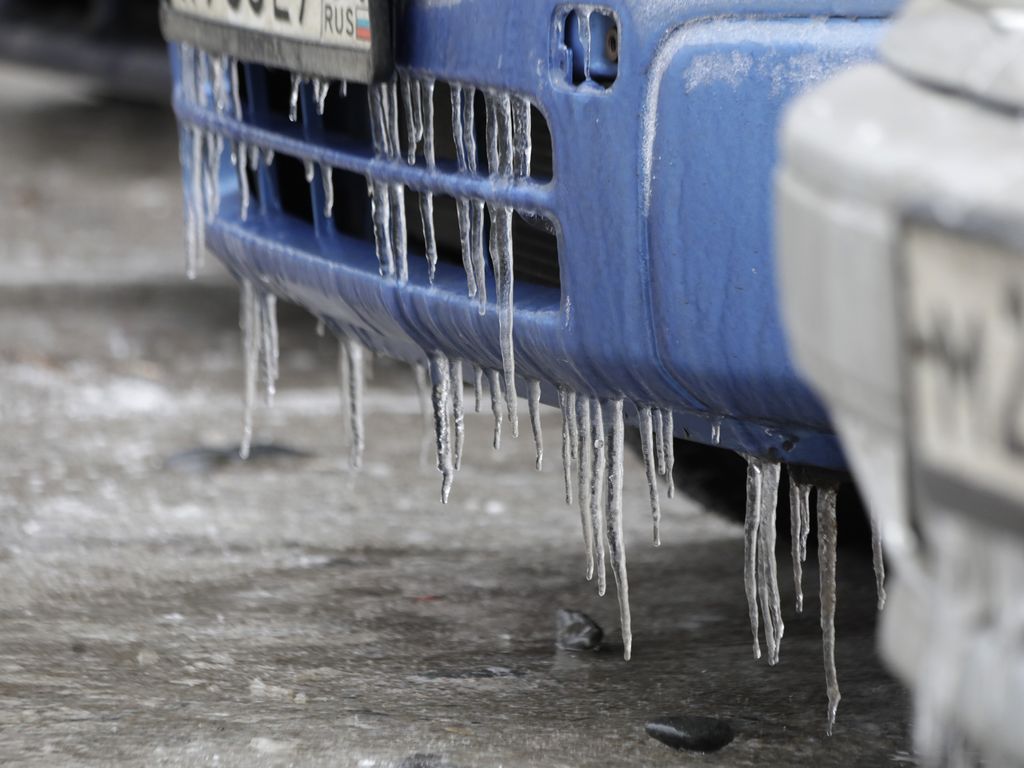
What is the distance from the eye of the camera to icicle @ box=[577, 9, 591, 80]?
181 cm

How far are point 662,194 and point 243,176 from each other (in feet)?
3.17

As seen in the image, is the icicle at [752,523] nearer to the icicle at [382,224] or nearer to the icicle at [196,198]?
the icicle at [382,224]

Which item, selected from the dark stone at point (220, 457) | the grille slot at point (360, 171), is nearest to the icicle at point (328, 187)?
the grille slot at point (360, 171)

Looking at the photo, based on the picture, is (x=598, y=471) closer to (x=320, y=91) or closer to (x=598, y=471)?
(x=598, y=471)

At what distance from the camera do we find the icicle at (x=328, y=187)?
7.45ft

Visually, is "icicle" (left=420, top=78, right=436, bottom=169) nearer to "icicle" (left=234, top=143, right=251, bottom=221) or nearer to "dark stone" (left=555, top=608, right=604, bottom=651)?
"icicle" (left=234, top=143, right=251, bottom=221)

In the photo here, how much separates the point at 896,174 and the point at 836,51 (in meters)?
0.58

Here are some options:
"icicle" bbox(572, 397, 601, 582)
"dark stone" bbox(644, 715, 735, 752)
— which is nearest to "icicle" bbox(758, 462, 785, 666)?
"dark stone" bbox(644, 715, 735, 752)

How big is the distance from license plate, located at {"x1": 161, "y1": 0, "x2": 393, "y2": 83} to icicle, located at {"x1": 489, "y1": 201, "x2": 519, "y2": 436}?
263 millimetres

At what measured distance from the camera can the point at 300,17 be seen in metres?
2.22

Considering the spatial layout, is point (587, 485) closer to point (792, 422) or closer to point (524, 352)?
point (524, 352)

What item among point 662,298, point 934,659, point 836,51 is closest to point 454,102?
point 662,298

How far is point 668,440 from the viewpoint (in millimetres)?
1994

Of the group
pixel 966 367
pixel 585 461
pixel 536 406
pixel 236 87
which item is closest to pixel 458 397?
pixel 536 406
